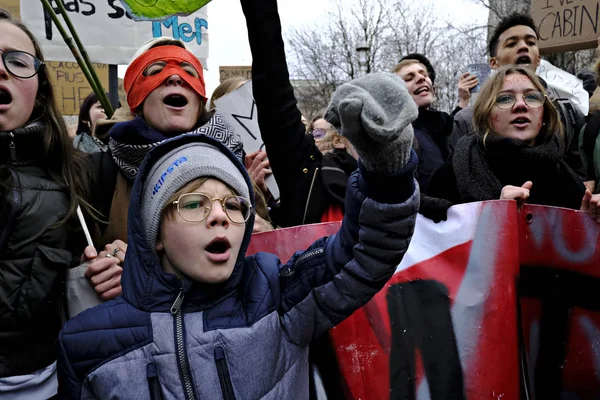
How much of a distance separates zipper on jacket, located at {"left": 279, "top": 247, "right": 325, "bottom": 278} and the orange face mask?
855 millimetres

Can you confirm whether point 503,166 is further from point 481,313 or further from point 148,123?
point 148,123

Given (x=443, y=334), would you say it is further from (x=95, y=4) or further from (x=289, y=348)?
(x=95, y=4)

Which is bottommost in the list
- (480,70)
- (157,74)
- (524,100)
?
(524,100)

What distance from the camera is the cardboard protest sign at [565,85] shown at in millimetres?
4699

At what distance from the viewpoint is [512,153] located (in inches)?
95.9

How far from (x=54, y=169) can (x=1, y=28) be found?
483 mm

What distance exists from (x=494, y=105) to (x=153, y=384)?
1.79 meters

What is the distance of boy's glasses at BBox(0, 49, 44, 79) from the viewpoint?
6.33 feet

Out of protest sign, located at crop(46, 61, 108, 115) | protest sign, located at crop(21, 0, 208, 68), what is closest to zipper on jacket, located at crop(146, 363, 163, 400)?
protest sign, located at crop(21, 0, 208, 68)

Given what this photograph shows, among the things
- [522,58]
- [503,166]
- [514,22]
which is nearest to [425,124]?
[522,58]

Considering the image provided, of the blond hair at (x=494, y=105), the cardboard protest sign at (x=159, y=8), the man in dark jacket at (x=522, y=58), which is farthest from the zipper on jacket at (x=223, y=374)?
the man in dark jacket at (x=522, y=58)

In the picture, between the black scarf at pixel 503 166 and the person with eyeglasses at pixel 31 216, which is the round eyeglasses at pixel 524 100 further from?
the person with eyeglasses at pixel 31 216

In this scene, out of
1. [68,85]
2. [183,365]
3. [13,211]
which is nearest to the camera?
[183,365]

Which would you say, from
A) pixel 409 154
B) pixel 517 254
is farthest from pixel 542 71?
pixel 409 154
